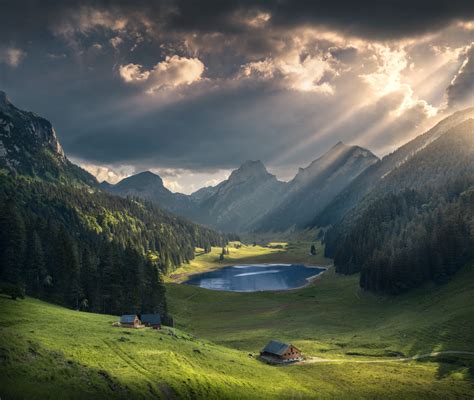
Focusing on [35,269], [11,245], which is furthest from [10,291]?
[35,269]

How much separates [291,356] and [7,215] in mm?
71571

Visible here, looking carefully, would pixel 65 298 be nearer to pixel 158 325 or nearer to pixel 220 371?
pixel 158 325

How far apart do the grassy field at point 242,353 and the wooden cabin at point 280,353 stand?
12.0 feet

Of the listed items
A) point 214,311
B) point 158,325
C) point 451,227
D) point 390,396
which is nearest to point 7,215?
point 158,325

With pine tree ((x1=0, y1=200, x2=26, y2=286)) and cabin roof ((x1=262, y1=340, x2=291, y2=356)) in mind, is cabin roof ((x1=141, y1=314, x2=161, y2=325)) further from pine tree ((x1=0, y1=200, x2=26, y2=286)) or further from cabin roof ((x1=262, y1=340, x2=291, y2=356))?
pine tree ((x1=0, y1=200, x2=26, y2=286))

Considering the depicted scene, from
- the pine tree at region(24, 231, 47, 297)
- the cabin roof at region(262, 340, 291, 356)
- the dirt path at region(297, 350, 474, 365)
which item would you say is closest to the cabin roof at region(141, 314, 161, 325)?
the cabin roof at region(262, 340, 291, 356)

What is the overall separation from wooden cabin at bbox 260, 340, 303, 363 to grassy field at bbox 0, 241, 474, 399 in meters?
3.67

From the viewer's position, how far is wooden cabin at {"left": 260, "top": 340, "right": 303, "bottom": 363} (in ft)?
247

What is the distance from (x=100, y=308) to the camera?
10050cm

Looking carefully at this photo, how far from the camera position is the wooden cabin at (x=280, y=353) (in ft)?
247

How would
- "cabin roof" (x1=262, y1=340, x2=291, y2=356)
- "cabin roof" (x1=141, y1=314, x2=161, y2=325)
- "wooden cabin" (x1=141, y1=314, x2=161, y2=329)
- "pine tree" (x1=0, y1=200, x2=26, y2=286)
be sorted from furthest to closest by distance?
"pine tree" (x1=0, y1=200, x2=26, y2=286) < "cabin roof" (x1=141, y1=314, x2=161, y2=325) < "wooden cabin" (x1=141, y1=314, x2=161, y2=329) < "cabin roof" (x1=262, y1=340, x2=291, y2=356)

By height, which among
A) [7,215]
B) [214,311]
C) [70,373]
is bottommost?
[214,311]

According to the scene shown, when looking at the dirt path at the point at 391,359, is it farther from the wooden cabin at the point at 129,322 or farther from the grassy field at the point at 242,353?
the wooden cabin at the point at 129,322

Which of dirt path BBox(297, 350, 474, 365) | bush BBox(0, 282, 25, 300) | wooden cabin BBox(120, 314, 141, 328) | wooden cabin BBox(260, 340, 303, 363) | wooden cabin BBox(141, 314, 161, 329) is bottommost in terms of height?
dirt path BBox(297, 350, 474, 365)
